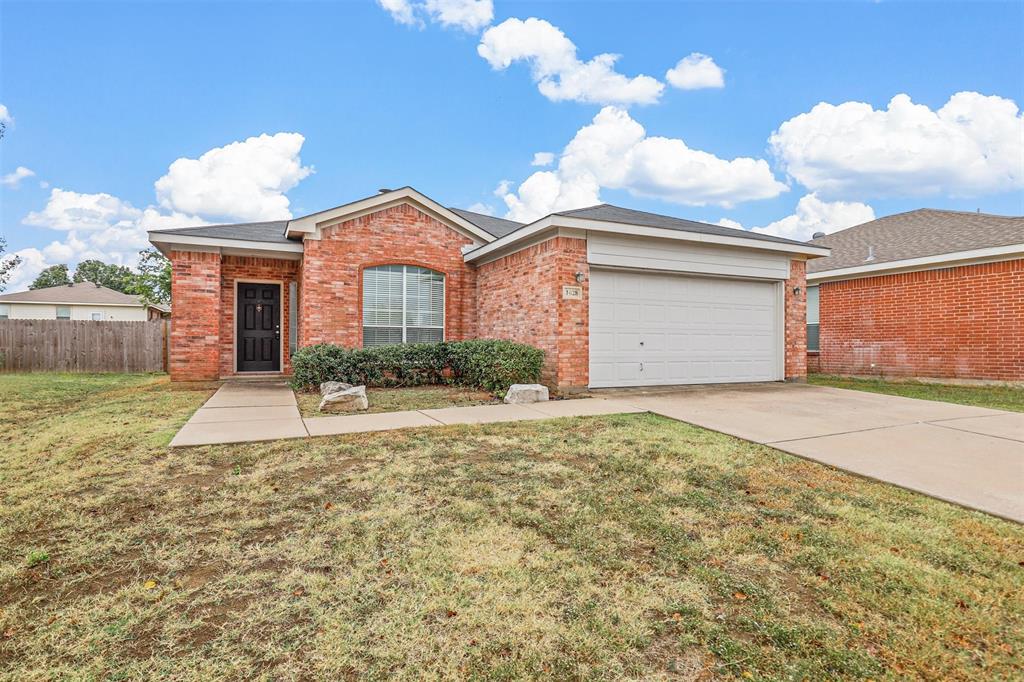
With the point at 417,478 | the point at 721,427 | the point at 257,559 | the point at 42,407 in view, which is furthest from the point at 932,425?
the point at 42,407

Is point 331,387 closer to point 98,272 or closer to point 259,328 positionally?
point 259,328

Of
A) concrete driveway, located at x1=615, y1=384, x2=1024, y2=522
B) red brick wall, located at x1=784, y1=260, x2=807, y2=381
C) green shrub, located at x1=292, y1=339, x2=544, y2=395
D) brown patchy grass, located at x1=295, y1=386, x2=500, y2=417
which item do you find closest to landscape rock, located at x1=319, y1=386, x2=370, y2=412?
brown patchy grass, located at x1=295, y1=386, x2=500, y2=417

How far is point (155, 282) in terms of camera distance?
22734mm

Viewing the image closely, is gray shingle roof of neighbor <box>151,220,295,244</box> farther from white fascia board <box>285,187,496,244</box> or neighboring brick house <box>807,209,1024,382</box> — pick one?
neighboring brick house <box>807,209,1024,382</box>

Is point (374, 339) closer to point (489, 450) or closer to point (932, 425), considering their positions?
point (489, 450)

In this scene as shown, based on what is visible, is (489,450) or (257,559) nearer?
(257,559)

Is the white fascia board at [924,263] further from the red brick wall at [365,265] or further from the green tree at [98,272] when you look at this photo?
the green tree at [98,272]

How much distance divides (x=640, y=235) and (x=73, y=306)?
1260 inches

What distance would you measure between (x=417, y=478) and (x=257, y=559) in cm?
137

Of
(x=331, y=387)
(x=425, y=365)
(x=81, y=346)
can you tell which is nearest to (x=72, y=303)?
(x=81, y=346)

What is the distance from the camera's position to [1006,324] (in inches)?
390

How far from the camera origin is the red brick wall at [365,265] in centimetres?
1042

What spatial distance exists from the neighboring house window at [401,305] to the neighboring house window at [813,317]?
10.5m

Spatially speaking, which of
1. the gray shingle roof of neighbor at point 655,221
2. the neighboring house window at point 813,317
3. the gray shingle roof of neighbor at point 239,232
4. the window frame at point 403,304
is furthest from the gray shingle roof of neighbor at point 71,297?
the neighboring house window at point 813,317
